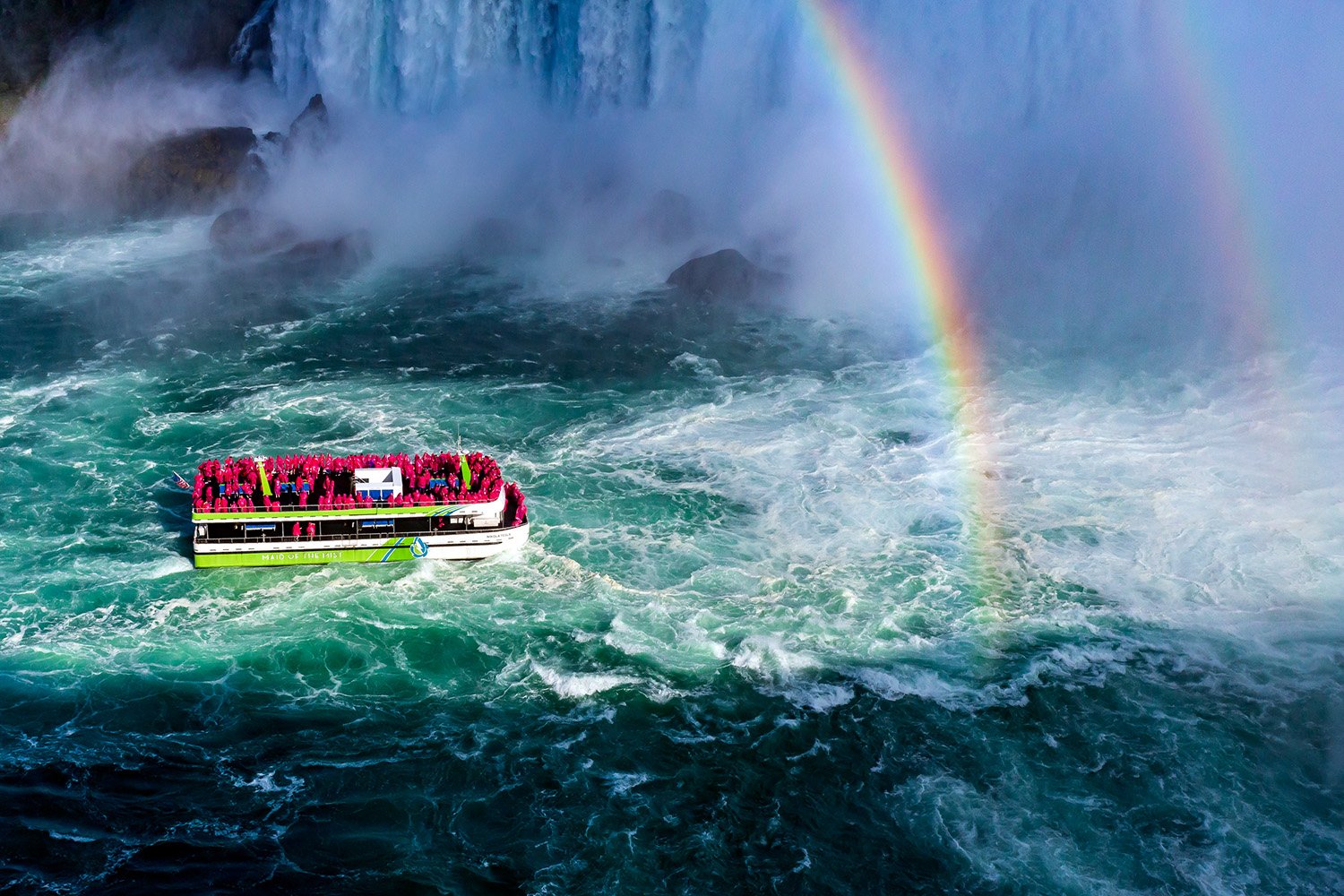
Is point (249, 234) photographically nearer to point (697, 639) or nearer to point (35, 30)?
point (35, 30)

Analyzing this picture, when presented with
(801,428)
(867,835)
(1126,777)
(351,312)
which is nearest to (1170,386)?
(801,428)

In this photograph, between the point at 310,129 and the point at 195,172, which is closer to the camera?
the point at 195,172

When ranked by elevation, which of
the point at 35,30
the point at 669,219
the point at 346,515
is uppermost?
the point at 35,30

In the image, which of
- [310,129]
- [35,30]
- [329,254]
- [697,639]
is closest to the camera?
[697,639]

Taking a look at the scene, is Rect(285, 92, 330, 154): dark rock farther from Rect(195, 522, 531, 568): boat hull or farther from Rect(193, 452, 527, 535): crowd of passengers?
Rect(195, 522, 531, 568): boat hull

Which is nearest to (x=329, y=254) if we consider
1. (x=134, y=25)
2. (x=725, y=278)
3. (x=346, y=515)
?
(x=725, y=278)

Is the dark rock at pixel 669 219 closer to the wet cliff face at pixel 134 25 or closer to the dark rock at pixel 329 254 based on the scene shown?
the dark rock at pixel 329 254

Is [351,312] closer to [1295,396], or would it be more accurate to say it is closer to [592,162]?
[592,162]
